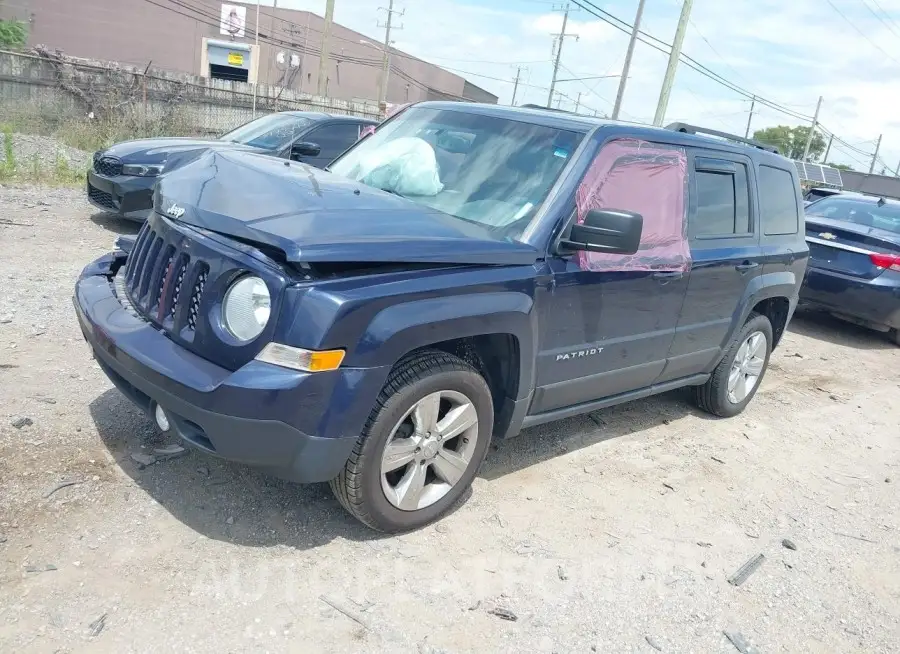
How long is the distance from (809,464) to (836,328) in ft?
16.9

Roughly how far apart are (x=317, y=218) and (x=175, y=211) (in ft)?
2.34

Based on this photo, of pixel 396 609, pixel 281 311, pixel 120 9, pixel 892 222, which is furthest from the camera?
pixel 120 9

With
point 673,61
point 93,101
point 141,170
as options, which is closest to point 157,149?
point 141,170

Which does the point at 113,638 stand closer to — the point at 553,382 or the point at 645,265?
the point at 553,382

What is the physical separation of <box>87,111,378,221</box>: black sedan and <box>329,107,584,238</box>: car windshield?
3.52 metres

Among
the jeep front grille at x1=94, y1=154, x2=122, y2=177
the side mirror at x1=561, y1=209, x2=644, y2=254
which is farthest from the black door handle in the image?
the jeep front grille at x1=94, y1=154, x2=122, y2=177

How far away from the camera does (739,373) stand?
5.40m

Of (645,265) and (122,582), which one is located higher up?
(645,265)

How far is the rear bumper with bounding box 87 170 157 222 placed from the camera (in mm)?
8148

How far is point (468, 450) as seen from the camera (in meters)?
3.38

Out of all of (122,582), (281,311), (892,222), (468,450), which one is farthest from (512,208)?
(892,222)

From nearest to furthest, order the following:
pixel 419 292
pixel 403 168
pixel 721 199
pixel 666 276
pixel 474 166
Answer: pixel 419 292, pixel 474 166, pixel 403 168, pixel 666 276, pixel 721 199

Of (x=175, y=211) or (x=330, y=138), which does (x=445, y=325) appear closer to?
(x=175, y=211)

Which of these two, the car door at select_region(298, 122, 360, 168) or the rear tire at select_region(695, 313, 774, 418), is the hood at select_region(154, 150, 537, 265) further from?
the car door at select_region(298, 122, 360, 168)
